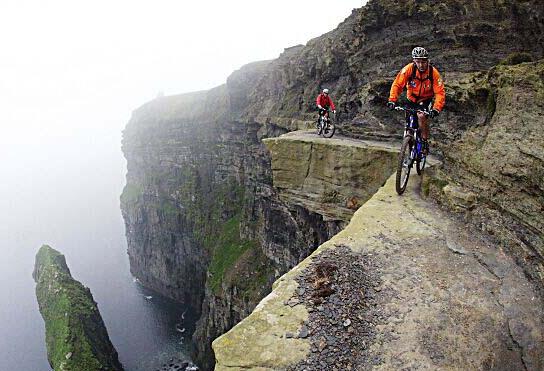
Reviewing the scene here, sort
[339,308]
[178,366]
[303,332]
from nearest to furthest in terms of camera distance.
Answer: [303,332], [339,308], [178,366]

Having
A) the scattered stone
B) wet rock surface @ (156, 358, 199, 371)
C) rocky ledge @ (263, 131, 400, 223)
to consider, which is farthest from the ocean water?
the scattered stone

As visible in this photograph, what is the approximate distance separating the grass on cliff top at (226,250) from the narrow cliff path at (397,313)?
186 feet

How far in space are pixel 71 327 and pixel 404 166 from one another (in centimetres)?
6566

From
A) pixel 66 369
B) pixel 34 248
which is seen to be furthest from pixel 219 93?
pixel 34 248

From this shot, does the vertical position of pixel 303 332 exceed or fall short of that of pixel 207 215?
it exceeds it

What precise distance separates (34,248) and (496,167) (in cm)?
18394

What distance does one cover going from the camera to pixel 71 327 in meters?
63.6

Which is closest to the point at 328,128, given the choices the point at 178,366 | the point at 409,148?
the point at 409,148

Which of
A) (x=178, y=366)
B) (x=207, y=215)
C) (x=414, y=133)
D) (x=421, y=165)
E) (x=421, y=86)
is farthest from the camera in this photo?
(x=207, y=215)

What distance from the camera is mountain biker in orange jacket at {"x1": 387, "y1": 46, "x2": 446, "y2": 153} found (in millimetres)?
13023

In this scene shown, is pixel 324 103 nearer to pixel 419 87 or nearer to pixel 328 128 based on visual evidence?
pixel 328 128

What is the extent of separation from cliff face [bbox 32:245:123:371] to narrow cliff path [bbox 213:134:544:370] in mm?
57444

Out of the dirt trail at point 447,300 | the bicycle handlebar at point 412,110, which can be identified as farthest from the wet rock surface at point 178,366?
the bicycle handlebar at point 412,110

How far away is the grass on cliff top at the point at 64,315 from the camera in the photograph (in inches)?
2264
